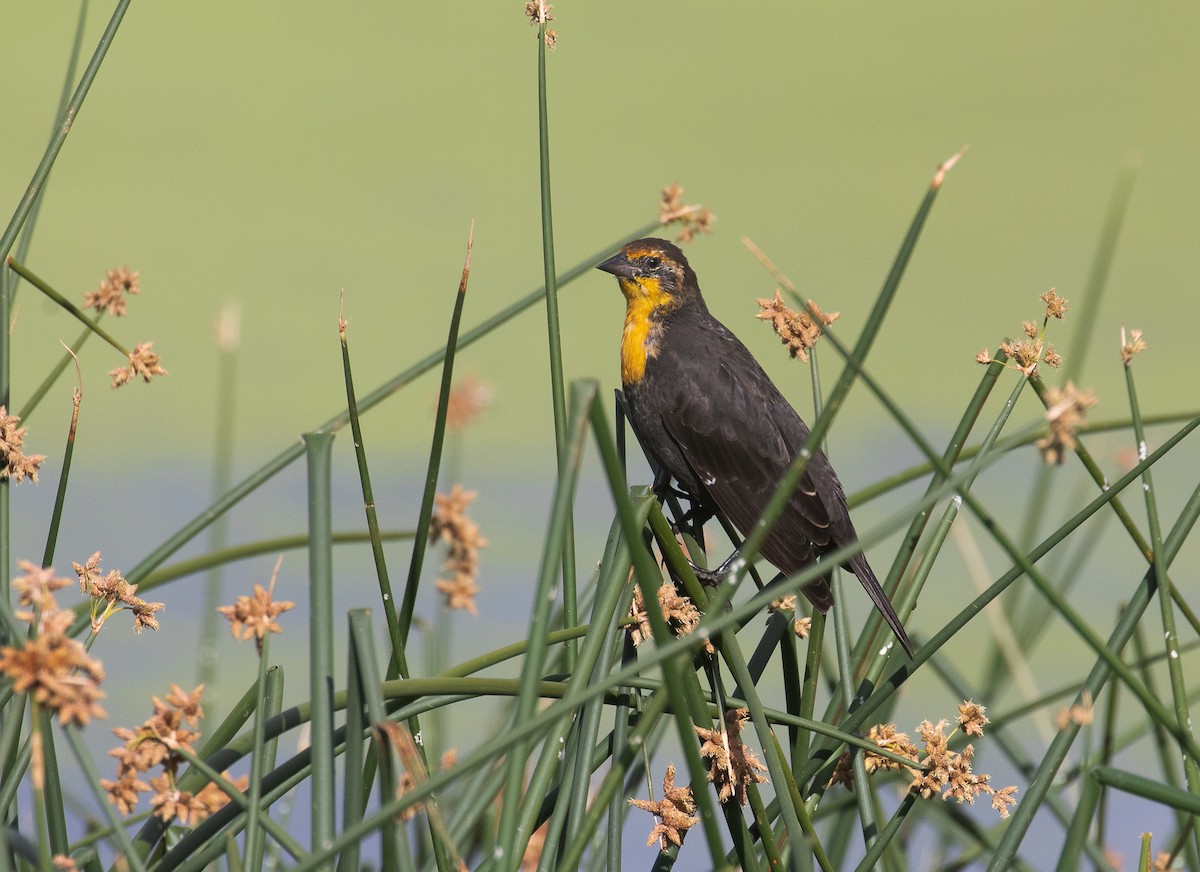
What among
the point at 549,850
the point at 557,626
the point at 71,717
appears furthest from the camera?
the point at 557,626

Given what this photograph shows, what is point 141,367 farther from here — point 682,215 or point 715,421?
point 715,421

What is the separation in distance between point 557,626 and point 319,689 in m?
1.12

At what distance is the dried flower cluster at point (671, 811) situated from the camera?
1634mm

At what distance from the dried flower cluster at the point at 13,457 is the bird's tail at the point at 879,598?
52.2 inches

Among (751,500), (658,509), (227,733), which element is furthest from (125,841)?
(751,500)

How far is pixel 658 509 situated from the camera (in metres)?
1.69

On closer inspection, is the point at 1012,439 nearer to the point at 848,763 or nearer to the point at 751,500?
the point at 848,763

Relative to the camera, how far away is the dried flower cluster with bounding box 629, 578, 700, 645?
1695 millimetres

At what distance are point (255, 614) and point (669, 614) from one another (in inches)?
24.6

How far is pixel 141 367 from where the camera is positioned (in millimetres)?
1869

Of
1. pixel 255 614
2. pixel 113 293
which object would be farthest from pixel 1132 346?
pixel 113 293

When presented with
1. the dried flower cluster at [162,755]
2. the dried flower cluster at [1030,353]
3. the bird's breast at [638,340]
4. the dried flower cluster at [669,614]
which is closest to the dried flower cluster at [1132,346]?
the dried flower cluster at [1030,353]

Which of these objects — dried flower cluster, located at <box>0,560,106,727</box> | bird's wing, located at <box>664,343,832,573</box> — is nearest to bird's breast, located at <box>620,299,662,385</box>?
bird's wing, located at <box>664,343,832,573</box>

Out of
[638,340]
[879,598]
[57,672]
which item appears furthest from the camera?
[638,340]
